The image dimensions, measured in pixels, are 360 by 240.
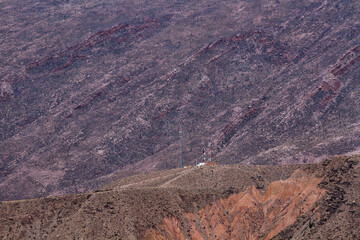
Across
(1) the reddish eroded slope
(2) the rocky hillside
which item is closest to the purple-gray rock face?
(2) the rocky hillside

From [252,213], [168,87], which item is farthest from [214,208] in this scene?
[168,87]

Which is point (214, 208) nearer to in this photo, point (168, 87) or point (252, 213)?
point (252, 213)

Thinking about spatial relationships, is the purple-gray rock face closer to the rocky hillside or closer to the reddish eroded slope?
the rocky hillside

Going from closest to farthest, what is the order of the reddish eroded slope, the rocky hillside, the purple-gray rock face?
1. the rocky hillside
2. the reddish eroded slope
3. the purple-gray rock face

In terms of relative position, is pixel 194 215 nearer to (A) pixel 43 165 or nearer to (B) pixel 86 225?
(B) pixel 86 225

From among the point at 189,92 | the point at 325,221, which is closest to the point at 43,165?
the point at 189,92

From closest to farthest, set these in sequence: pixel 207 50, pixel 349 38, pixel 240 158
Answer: pixel 240 158, pixel 349 38, pixel 207 50
